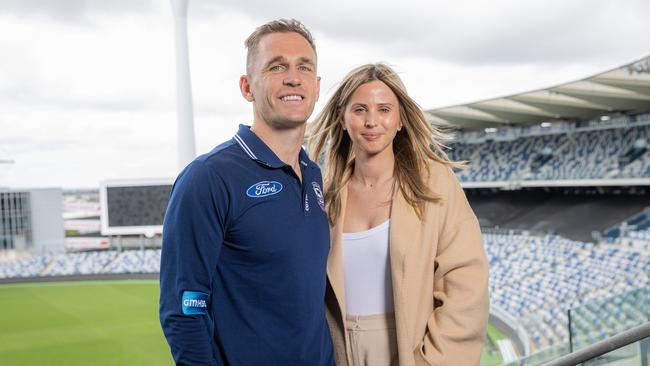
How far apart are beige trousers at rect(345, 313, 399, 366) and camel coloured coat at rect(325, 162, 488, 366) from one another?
0.08m

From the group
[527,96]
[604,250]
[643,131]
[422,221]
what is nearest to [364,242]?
[422,221]

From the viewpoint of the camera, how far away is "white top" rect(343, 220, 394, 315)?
193 cm

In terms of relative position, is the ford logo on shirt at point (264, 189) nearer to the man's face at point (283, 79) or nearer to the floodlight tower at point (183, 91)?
the man's face at point (283, 79)

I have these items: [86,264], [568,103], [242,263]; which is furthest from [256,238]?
[86,264]

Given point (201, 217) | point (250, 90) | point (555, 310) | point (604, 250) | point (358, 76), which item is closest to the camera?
point (201, 217)

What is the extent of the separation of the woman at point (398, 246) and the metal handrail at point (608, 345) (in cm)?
40

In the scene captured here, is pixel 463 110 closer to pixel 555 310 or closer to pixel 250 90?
pixel 555 310

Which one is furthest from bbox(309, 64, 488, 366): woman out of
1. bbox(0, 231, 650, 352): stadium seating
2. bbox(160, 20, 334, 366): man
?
bbox(0, 231, 650, 352): stadium seating

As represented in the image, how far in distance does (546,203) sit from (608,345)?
26.6 metres

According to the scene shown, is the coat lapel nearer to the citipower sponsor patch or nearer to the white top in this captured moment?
the white top

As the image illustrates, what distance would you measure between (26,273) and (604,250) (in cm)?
2190

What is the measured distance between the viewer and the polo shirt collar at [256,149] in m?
1.60

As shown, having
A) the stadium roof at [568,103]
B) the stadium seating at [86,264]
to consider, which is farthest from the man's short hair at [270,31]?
the stadium seating at [86,264]

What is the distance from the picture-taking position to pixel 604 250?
14.5 metres
